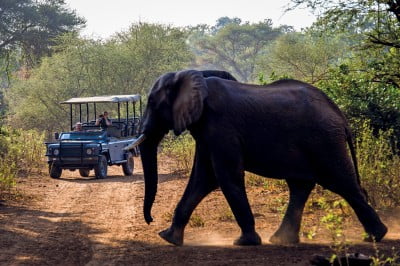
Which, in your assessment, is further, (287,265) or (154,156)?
(154,156)

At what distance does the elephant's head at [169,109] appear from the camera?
29.1ft

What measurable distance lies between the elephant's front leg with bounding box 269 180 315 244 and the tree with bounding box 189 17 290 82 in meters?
59.6

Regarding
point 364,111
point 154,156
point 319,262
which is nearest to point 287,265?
point 319,262

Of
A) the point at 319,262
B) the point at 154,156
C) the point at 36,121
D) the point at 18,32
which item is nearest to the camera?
the point at 319,262

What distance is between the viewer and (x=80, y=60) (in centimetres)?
3769

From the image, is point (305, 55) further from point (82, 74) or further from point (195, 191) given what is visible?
point (195, 191)

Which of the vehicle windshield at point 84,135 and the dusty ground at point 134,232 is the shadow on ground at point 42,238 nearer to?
the dusty ground at point 134,232

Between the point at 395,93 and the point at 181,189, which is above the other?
the point at 395,93

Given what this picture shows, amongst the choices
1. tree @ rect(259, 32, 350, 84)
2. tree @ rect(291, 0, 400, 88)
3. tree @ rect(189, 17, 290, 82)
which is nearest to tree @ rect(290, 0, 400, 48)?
tree @ rect(291, 0, 400, 88)

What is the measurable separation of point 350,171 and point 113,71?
30.1 meters

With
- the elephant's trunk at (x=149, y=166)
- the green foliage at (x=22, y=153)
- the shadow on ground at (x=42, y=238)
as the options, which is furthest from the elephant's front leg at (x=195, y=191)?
the green foliage at (x=22, y=153)

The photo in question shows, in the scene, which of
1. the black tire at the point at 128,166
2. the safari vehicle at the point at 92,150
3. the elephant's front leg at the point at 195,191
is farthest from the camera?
the black tire at the point at 128,166

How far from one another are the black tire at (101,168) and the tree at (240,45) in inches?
1989

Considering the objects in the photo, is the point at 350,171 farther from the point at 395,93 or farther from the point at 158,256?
the point at 395,93
